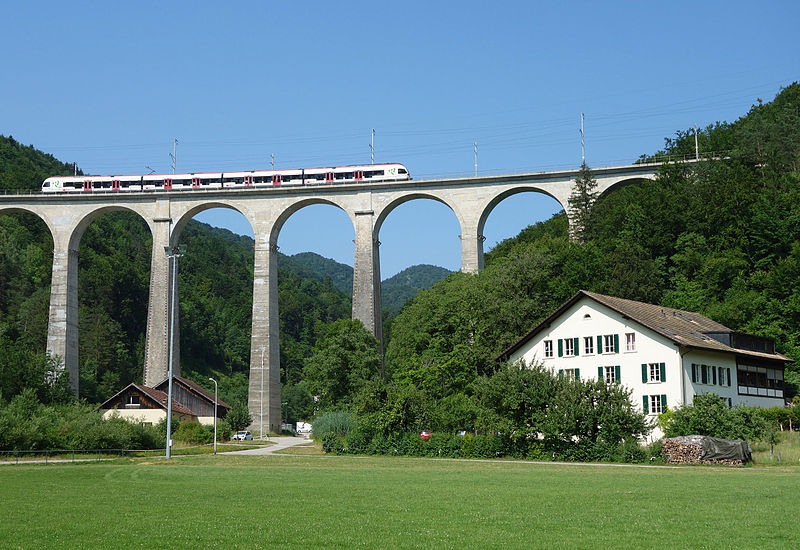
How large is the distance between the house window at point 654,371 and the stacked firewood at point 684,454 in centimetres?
853

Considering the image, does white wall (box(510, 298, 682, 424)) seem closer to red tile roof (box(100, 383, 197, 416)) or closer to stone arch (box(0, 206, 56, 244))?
red tile roof (box(100, 383, 197, 416))

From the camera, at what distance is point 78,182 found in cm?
7850

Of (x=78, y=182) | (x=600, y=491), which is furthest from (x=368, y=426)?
(x=78, y=182)

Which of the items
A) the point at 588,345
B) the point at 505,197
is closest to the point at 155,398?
the point at 505,197

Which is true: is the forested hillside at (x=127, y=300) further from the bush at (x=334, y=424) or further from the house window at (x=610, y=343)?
the house window at (x=610, y=343)

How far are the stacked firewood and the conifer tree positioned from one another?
35.2 meters

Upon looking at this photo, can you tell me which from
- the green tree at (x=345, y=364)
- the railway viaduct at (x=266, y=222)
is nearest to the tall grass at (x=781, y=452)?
the green tree at (x=345, y=364)

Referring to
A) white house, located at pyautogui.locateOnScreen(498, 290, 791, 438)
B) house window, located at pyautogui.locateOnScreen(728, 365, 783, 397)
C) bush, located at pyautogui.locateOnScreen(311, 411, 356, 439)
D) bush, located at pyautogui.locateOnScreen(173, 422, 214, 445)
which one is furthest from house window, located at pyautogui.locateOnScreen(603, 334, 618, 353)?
bush, located at pyautogui.locateOnScreen(173, 422, 214, 445)

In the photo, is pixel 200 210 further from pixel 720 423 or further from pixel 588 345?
pixel 720 423

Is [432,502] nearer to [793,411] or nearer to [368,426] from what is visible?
[368,426]

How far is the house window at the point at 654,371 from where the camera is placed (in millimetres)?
42406

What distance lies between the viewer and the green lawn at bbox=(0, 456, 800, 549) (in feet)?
40.6

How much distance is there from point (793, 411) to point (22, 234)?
107m

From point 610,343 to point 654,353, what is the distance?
2759 mm
